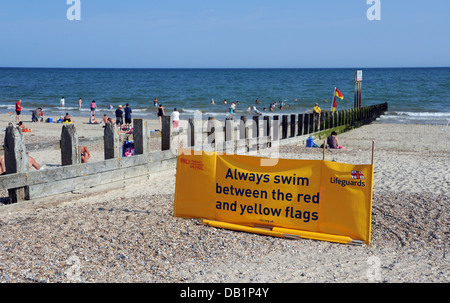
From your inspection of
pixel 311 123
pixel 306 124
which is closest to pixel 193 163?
pixel 306 124

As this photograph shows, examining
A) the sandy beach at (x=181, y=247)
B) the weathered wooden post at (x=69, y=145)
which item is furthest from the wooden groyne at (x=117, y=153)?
the sandy beach at (x=181, y=247)

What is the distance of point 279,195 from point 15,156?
483 cm

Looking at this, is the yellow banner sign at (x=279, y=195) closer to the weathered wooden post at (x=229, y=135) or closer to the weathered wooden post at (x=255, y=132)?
the weathered wooden post at (x=229, y=135)

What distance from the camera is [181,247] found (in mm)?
6934

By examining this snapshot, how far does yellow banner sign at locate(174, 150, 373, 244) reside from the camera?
7168 millimetres

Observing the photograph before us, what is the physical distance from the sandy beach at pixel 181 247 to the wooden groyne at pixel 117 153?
322 mm

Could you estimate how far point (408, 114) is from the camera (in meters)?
44.3

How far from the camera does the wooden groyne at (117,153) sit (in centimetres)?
868

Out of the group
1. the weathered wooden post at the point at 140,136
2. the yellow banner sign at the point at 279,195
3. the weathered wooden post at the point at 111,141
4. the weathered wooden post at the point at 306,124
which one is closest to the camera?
the yellow banner sign at the point at 279,195

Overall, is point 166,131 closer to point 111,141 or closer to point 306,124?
point 111,141

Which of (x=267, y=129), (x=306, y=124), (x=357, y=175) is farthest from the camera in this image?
(x=306, y=124)
